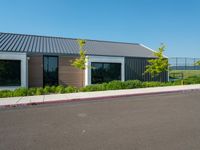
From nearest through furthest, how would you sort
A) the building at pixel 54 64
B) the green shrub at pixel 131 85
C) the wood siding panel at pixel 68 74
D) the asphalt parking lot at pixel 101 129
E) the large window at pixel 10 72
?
the asphalt parking lot at pixel 101 129 < the green shrub at pixel 131 85 < the large window at pixel 10 72 < the building at pixel 54 64 < the wood siding panel at pixel 68 74

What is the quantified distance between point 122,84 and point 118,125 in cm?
920

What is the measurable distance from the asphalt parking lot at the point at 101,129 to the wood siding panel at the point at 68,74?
944 centimetres

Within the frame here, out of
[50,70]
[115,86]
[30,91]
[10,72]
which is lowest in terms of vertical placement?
[30,91]

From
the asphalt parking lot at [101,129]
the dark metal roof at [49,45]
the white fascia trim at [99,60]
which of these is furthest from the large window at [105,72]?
the asphalt parking lot at [101,129]

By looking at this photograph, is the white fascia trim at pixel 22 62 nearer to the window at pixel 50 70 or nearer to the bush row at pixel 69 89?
the window at pixel 50 70

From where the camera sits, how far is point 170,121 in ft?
21.0

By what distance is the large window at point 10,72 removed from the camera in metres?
15.3

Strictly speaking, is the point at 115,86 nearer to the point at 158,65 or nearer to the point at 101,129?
the point at 158,65

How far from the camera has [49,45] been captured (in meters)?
19.3

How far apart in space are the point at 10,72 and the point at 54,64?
3.88 m

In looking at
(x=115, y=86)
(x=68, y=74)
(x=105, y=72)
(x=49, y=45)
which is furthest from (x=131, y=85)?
(x=49, y=45)

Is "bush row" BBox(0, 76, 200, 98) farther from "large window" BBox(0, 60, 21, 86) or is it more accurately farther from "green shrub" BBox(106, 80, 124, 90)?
"large window" BBox(0, 60, 21, 86)

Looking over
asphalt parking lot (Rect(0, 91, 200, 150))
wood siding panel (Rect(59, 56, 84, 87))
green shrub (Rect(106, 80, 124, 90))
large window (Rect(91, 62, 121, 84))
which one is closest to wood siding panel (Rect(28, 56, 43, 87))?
wood siding panel (Rect(59, 56, 84, 87))

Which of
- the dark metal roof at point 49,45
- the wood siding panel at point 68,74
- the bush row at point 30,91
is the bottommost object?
the bush row at point 30,91
